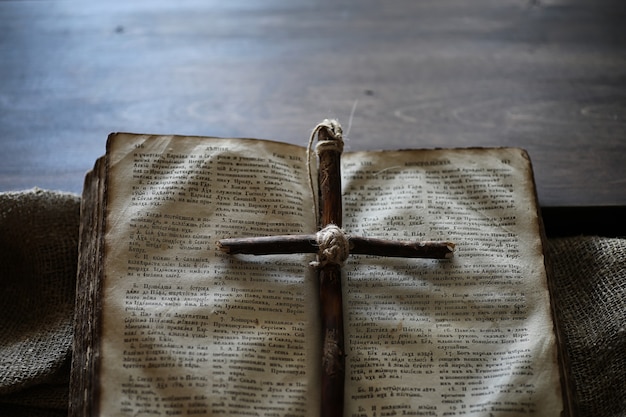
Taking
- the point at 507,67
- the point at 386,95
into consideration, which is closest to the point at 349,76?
the point at 386,95

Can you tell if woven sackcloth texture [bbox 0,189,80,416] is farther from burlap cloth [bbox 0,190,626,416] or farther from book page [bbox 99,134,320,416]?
book page [bbox 99,134,320,416]

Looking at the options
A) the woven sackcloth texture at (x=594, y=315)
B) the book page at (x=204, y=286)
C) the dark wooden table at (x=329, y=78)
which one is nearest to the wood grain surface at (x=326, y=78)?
the dark wooden table at (x=329, y=78)

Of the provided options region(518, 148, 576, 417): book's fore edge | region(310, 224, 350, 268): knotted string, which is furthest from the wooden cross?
region(518, 148, 576, 417): book's fore edge

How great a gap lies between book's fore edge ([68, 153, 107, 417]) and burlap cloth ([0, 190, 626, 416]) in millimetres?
71

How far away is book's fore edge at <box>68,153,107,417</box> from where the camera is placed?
0.87 meters

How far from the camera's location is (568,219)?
1.18 metres

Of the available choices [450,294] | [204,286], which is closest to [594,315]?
[450,294]

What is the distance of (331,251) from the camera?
946 mm

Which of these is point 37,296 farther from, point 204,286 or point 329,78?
point 329,78

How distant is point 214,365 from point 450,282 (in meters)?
0.35

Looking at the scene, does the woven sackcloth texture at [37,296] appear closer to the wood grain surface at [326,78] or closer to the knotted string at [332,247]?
the wood grain surface at [326,78]

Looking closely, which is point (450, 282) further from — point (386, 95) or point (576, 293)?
point (386, 95)

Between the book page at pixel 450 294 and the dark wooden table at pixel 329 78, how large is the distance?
15 centimetres

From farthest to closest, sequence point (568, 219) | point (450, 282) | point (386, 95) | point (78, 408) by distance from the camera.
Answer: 1. point (386, 95)
2. point (568, 219)
3. point (450, 282)
4. point (78, 408)
